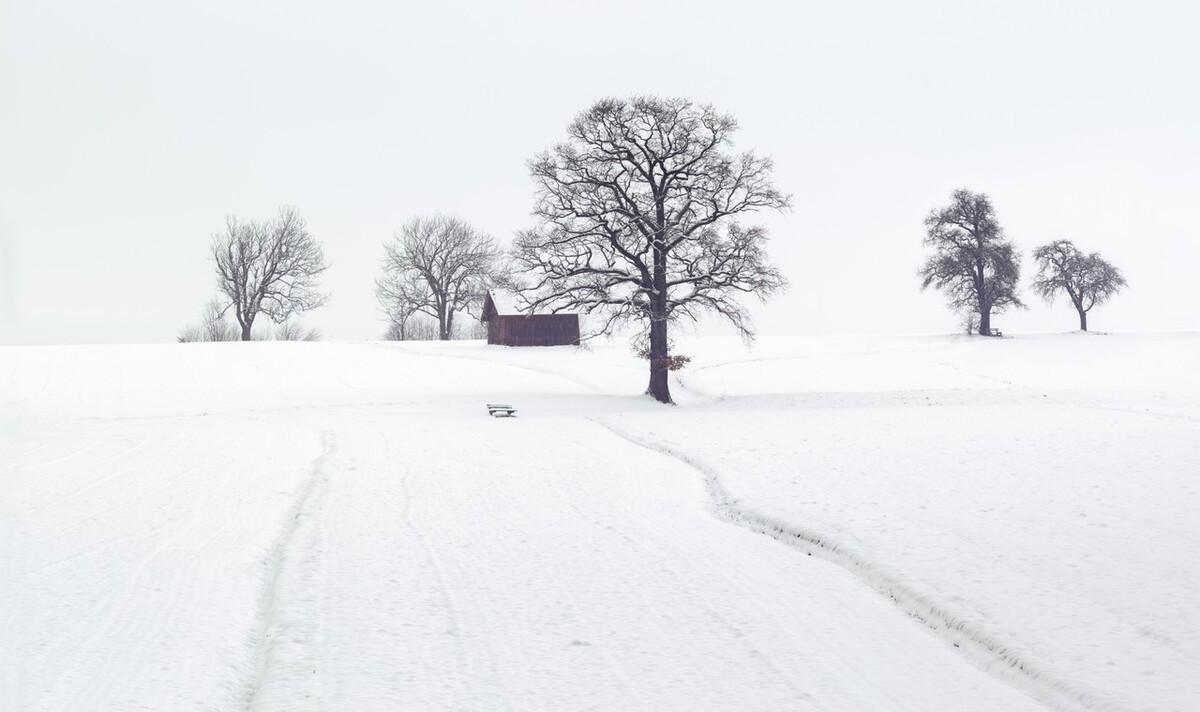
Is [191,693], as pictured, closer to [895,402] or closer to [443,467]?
[443,467]

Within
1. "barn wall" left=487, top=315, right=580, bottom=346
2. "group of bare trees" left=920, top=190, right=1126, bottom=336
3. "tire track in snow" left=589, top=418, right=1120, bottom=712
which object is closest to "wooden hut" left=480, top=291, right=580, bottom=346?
"barn wall" left=487, top=315, right=580, bottom=346

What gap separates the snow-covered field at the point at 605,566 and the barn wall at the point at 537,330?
131ft

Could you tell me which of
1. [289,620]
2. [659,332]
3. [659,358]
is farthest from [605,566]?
[659,332]

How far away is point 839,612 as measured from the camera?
26.1 feet

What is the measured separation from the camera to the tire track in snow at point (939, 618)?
624 centimetres

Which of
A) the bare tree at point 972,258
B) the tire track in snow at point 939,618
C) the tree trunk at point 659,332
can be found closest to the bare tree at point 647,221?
the tree trunk at point 659,332

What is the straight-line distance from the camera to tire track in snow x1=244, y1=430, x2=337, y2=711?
240 inches

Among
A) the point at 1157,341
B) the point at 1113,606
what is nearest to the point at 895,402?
the point at 1113,606

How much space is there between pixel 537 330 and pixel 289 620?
56400mm

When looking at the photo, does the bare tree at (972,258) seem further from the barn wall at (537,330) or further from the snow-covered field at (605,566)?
the snow-covered field at (605,566)

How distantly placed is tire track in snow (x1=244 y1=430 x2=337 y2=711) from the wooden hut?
51144mm

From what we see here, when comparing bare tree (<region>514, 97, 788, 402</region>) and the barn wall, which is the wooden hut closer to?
the barn wall

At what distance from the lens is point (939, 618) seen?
7852 mm

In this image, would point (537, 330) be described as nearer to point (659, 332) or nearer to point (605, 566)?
point (659, 332)
